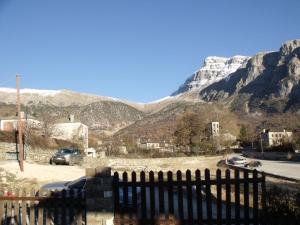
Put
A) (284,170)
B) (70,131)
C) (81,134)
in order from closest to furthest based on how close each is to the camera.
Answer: (284,170), (81,134), (70,131)

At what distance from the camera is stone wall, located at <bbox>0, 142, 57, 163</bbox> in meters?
41.0

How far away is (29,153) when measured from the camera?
4359 centimetres

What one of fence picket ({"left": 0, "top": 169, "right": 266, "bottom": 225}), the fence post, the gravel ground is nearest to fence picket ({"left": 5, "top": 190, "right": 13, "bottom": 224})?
fence picket ({"left": 0, "top": 169, "right": 266, "bottom": 225})

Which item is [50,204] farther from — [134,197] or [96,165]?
[96,165]

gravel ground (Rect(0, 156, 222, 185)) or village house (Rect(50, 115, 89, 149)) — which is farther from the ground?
village house (Rect(50, 115, 89, 149))

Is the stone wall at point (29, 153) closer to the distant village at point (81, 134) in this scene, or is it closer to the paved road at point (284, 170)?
the distant village at point (81, 134)

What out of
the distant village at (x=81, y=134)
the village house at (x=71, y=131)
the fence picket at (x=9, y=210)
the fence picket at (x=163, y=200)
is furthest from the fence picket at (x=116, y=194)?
the village house at (x=71, y=131)

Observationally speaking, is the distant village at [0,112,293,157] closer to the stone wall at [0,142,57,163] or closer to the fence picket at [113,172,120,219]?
the stone wall at [0,142,57,163]

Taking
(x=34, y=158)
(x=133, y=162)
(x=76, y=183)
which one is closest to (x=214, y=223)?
(x=76, y=183)

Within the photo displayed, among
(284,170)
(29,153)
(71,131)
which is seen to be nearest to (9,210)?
(29,153)

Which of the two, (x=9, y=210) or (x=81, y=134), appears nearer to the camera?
(x=9, y=210)

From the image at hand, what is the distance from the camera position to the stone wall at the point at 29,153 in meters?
41.0

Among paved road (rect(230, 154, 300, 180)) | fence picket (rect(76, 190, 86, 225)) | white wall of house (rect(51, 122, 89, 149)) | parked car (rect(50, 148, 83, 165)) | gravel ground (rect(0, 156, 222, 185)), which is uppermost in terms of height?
white wall of house (rect(51, 122, 89, 149))

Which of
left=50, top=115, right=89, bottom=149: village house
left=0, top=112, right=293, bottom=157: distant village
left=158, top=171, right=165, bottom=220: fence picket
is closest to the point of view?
left=158, top=171, right=165, bottom=220: fence picket
